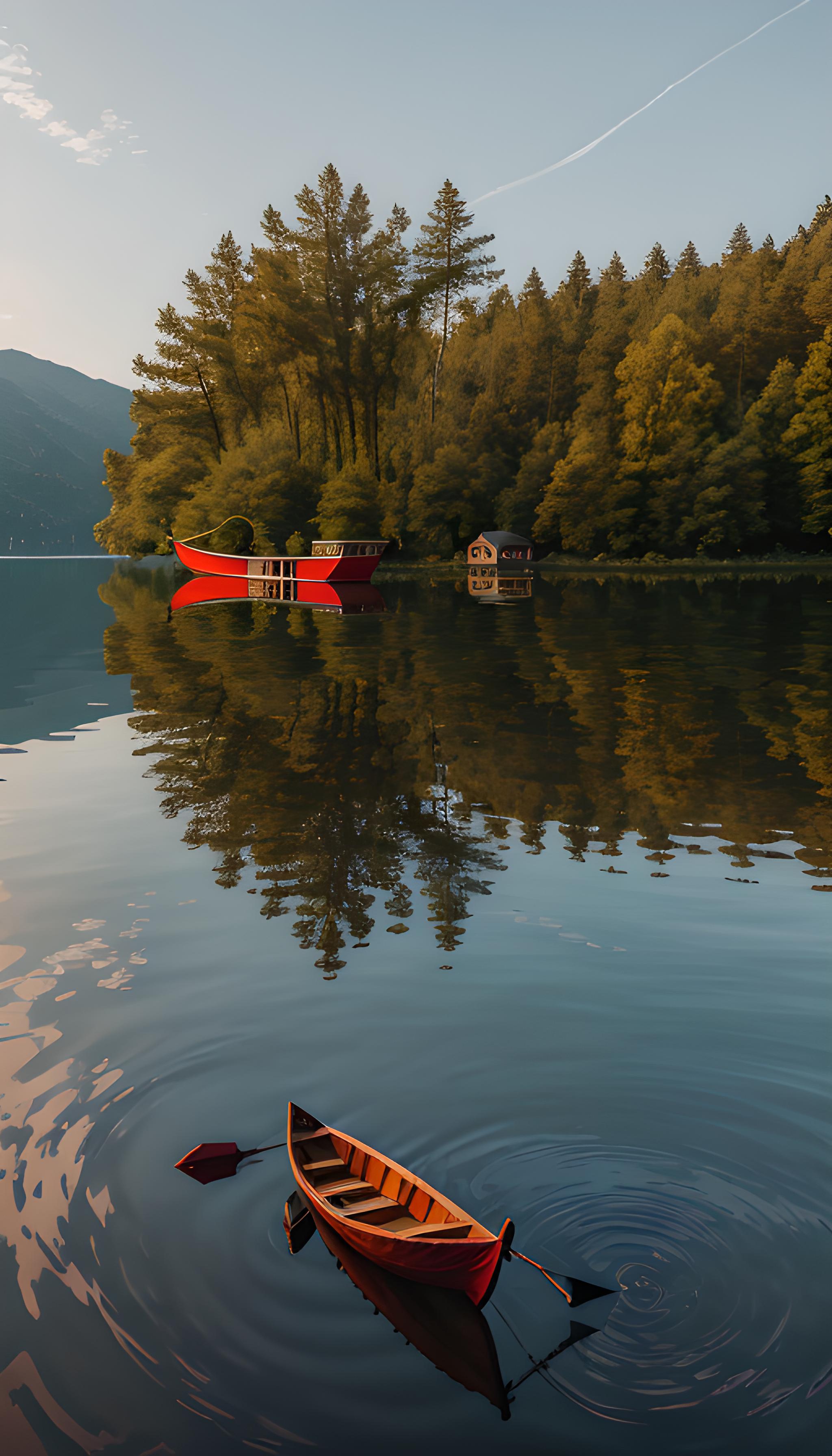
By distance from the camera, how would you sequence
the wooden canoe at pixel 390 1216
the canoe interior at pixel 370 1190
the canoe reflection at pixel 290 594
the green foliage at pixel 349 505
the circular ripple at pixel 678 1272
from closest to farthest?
1. the circular ripple at pixel 678 1272
2. the wooden canoe at pixel 390 1216
3. the canoe interior at pixel 370 1190
4. the canoe reflection at pixel 290 594
5. the green foliage at pixel 349 505

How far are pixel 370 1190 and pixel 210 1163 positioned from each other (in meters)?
1.33

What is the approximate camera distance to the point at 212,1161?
21.2 feet

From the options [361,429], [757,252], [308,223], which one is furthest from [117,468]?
[757,252]

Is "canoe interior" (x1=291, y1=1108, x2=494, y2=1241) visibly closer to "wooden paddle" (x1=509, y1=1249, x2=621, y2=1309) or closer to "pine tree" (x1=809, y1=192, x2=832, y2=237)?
"wooden paddle" (x1=509, y1=1249, x2=621, y2=1309)

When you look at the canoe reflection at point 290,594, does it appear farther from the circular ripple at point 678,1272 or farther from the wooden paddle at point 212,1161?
the circular ripple at point 678,1272

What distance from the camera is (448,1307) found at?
5277mm

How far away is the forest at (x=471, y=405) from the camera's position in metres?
84.2

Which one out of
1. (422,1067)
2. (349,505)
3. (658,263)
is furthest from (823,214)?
(422,1067)

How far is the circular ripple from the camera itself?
480 centimetres

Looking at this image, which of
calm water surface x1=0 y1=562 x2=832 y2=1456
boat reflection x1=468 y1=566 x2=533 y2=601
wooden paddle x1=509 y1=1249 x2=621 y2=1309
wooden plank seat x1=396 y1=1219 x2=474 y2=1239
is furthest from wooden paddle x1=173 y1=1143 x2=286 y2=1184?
boat reflection x1=468 y1=566 x2=533 y2=601

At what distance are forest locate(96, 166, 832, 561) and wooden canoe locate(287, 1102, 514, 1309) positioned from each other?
81243mm

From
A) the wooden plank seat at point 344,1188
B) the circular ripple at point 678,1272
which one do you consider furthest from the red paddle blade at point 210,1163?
the circular ripple at point 678,1272

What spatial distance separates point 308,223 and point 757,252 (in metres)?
44.2

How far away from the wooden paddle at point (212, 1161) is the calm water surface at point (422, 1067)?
0.55ft
